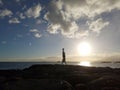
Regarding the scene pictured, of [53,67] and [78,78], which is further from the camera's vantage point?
[53,67]

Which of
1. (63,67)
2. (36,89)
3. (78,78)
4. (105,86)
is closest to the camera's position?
(36,89)

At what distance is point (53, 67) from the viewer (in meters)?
31.6

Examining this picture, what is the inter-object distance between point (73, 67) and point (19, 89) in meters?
18.0

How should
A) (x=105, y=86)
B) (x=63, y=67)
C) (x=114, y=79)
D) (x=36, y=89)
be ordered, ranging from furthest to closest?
(x=63, y=67)
(x=114, y=79)
(x=105, y=86)
(x=36, y=89)

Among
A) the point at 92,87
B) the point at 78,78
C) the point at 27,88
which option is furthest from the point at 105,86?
the point at 27,88

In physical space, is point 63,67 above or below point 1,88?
above

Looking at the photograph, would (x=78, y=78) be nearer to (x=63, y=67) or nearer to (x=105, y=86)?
(x=105, y=86)

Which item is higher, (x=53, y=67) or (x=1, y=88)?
(x=53, y=67)

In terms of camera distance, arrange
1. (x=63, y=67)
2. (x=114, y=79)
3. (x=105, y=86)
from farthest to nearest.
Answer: (x=63, y=67) < (x=114, y=79) < (x=105, y=86)

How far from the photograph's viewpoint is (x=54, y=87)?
1518 cm

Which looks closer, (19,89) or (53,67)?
(19,89)

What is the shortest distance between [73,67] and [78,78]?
9.64 metres

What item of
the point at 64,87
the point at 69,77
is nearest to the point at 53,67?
the point at 69,77

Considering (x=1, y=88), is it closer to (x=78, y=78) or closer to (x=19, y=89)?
(x=19, y=89)
